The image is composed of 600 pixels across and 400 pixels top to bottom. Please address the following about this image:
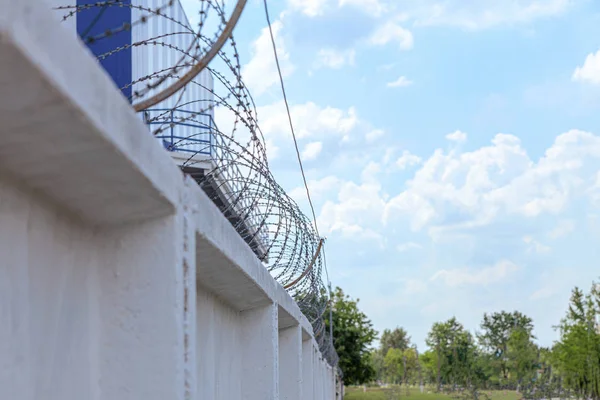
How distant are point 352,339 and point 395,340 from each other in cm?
5503

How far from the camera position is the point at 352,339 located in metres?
33.6

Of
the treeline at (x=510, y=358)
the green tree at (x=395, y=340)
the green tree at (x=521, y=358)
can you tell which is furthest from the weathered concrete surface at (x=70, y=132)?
the green tree at (x=395, y=340)

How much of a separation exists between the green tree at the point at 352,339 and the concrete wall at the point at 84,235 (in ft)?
97.7

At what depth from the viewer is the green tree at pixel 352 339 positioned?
32.9 m

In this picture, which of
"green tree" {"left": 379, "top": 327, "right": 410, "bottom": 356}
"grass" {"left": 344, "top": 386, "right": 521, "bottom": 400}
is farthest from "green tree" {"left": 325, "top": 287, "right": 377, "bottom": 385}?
"green tree" {"left": 379, "top": 327, "right": 410, "bottom": 356}

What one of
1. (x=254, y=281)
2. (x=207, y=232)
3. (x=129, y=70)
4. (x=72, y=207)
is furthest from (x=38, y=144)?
(x=129, y=70)

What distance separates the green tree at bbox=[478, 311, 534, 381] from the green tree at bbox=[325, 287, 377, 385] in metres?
12.6

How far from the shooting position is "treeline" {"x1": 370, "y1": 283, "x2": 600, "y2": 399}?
2842 cm

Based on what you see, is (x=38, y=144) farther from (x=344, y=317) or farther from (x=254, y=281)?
(x=344, y=317)

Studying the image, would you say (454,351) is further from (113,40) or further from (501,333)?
(113,40)

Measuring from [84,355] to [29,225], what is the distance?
518 millimetres

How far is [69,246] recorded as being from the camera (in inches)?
106

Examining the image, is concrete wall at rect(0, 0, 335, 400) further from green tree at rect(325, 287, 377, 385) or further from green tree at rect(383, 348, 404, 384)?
green tree at rect(383, 348, 404, 384)

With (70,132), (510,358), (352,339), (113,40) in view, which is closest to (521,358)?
(510,358)
